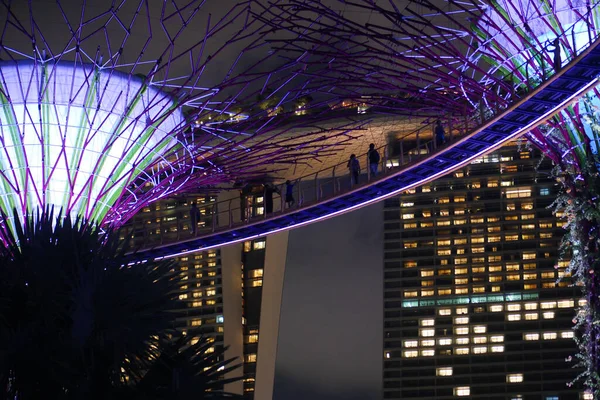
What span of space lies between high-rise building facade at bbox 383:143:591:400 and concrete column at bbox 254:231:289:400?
864 centimetres

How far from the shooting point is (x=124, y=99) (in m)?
27.9

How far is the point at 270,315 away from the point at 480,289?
41.1 feet

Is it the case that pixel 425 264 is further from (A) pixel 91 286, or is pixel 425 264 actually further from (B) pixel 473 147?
(A) pixel 91 286

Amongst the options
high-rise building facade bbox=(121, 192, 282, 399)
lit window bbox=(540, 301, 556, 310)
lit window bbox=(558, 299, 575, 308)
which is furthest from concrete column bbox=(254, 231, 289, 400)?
lit window bbox=(558, 299, 575, 308)

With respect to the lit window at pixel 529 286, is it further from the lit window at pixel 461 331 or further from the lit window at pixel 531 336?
the lit window at pixel 461 331

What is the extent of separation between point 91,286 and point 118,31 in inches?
1100

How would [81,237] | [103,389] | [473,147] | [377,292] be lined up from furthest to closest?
[377,292] → [473,147] → [81,237] → [103,389]

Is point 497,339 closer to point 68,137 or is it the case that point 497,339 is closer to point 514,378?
point 514,378

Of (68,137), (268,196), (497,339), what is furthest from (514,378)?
(68,137)

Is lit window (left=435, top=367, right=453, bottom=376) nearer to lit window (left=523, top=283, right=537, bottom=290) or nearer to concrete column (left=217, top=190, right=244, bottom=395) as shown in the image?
lit window (left=523, top=283, right=537, bottom=290)

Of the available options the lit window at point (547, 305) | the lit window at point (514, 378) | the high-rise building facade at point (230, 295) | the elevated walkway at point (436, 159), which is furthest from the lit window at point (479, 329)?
the elevated walkway at point (436, 159)

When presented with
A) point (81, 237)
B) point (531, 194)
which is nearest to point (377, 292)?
point (531, 194)

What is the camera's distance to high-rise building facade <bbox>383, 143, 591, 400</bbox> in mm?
55469

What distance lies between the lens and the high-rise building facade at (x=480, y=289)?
55469mm
